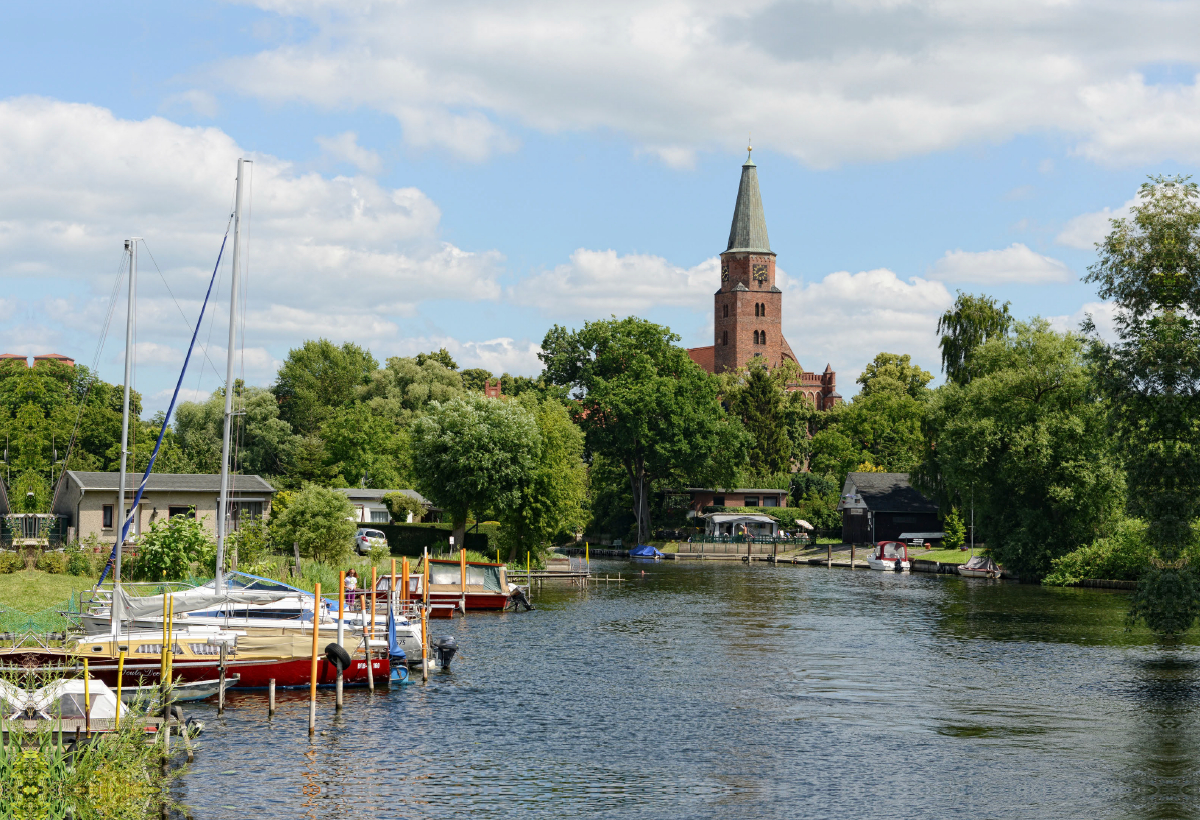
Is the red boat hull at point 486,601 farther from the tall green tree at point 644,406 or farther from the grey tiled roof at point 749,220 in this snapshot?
the grey tiled roof at point 749,220

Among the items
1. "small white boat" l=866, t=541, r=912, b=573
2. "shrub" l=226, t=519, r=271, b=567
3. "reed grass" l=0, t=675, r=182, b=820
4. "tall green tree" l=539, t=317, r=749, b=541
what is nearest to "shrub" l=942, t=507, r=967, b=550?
"small white boat" l=866, t=541, r=912, b=573

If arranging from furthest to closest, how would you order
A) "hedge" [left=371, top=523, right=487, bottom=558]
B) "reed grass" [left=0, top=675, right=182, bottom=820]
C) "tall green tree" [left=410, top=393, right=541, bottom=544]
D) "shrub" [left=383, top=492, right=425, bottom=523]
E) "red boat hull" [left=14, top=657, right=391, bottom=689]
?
"shrub" [left=383, top=492, right=425, bottom=523], "hedge" [left=371, top=523, right=487, bottom=558], "tall green tree" [left=410, top=393, right=541, bottom=544], "red boat hull" [left=14, top=657, right=391, bottom=689], "reed grass" [left=0, top=675, right=182, bottom=820]


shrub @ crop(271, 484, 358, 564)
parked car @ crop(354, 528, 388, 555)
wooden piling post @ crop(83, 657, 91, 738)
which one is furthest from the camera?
parked car @ crop(354, 528, 388, 555)

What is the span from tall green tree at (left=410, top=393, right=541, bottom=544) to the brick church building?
294ft

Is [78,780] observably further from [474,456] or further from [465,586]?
[474,456]

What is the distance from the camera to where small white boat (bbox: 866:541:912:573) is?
87875 mm

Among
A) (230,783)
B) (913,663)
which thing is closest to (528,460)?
(913,663)

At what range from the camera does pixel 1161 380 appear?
35.0 meters

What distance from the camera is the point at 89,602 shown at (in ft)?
109

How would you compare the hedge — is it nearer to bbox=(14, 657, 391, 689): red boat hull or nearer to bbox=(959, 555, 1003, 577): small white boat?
bbox=(959, 555, 1003, 577): small white boat

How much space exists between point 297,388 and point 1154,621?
351 feet

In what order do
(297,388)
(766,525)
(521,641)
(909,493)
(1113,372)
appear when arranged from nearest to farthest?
1. (1113,372)
2. (521,641)
3. (909,493)
4. (766,525)
5. (297,388)

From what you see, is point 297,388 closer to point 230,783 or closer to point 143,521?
point 143,521

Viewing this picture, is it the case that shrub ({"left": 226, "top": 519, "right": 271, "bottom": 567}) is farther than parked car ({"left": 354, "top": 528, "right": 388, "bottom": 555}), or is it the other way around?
parked car ({"left": 354, "top": 528, "right": 388, "bottom": 555})
